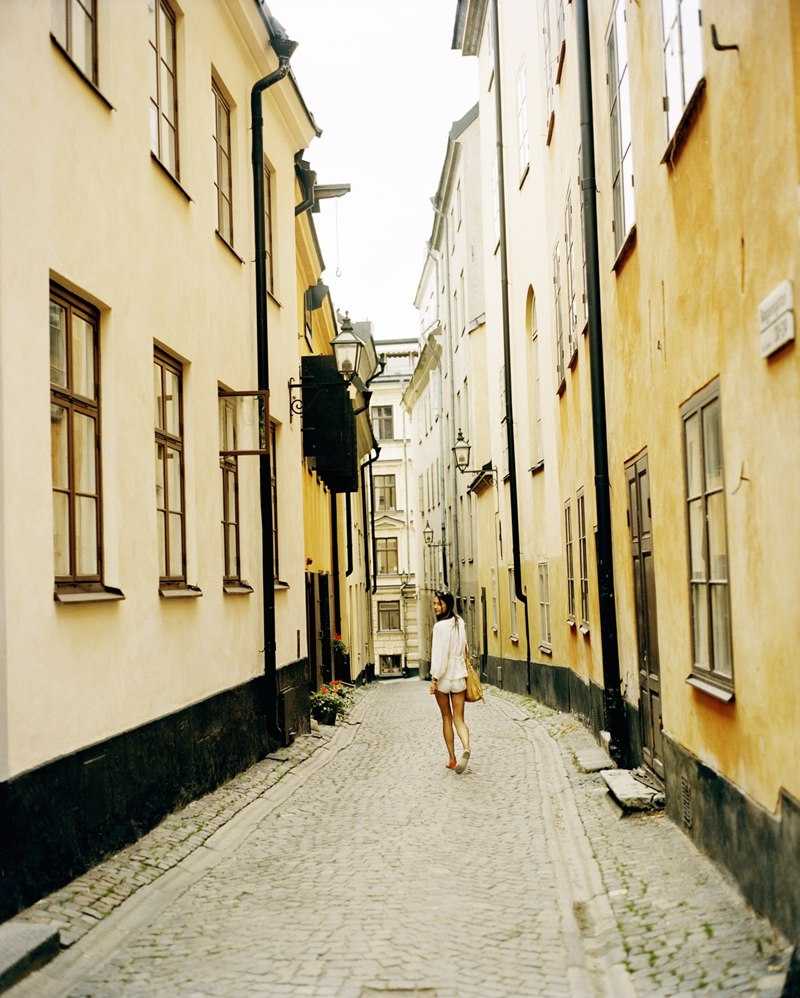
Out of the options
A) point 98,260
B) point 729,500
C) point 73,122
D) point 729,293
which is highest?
point 73,122

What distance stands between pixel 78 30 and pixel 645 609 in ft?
18.6

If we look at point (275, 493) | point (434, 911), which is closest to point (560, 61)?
point (275, 493)

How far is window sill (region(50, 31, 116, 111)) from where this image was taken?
727cm

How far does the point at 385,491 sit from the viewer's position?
55594mm

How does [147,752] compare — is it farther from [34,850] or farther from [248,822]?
[34,850]

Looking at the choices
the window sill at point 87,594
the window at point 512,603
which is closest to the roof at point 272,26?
the window sill at point 87,594

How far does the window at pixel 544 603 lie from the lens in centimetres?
1884

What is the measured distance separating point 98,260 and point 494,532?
18.7m

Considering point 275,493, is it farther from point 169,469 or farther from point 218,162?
point 169,469

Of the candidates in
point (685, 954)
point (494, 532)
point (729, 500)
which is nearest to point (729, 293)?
point (729, 500)

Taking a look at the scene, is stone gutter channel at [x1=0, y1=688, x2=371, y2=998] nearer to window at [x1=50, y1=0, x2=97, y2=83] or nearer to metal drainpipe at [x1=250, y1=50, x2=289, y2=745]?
metal drainpipe at [x1=250, y1=50, x2=289, y2=745]

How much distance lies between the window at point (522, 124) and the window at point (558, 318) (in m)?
3.14

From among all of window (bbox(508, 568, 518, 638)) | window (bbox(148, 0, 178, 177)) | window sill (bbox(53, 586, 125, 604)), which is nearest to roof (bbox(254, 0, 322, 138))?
window (bbox(148, 0, 178, 177))

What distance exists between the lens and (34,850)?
251 inches
